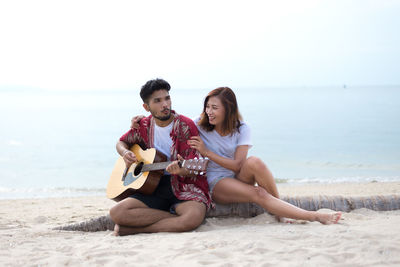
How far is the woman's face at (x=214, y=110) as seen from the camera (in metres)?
4.29

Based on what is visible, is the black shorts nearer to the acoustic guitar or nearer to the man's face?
the acoustic guitar

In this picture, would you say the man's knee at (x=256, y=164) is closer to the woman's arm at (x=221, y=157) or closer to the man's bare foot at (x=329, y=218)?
the woman's arm at (x=221, y=157)

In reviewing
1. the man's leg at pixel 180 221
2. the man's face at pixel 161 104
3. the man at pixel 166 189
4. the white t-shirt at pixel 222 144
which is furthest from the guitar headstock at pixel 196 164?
the man's face at pixel 161 104

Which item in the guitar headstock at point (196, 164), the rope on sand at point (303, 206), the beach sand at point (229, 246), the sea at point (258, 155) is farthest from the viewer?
the sea at point (258, 155)

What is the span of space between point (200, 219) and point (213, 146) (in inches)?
32.1

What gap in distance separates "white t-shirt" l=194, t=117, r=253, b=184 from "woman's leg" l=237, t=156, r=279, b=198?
22 cm

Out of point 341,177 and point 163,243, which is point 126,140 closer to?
point 163,243

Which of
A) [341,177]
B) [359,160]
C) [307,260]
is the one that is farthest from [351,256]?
[359,160]

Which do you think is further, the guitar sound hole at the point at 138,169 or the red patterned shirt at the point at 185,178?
the guitar sound hole at the point at 138,169

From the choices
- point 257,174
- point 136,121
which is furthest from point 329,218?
point 136,121

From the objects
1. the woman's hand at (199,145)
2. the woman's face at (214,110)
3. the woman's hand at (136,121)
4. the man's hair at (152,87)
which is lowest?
the woman's hand at (199,145)

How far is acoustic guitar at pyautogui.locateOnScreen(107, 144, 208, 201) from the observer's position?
13.0ft

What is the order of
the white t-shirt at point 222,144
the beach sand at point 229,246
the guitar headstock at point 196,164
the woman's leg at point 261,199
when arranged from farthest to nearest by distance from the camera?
the white t-shirt at point 222,144 < the woman's leg at point 261,199 < the guitar headstock at point 196,164 < the beach sand at point 229,246

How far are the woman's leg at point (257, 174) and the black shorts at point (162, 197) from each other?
2.44ft
